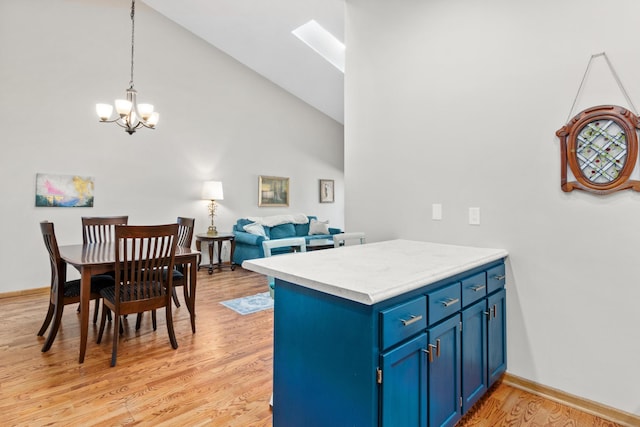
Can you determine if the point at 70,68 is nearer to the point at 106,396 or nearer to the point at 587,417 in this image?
the point at 106,396

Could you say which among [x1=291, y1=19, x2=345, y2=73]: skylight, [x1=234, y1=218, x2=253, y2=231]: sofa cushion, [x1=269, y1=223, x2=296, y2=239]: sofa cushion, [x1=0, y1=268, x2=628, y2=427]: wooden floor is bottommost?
[x1=0, y1=268, x2=628, y2=427]: wooden floor

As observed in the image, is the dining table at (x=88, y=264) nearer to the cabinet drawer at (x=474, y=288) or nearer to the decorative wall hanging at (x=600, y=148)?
the cabinet drawer at (x=474, y=288)

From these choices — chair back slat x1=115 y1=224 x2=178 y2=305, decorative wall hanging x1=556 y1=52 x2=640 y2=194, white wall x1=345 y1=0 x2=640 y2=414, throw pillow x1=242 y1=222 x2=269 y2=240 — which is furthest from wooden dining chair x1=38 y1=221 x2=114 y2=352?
decorative wall hanging x1=556 y1=52 x2=640 y2=194

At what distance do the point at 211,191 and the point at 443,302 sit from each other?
490 centimetres

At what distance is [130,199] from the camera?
16.7 feet

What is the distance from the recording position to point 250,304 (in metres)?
3.98

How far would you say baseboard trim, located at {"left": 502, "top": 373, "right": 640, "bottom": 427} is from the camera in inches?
71.3

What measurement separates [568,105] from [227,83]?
572 centimetres

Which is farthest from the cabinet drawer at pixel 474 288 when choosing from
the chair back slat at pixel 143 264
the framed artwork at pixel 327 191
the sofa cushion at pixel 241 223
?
the framed artwork at pixel 327 191

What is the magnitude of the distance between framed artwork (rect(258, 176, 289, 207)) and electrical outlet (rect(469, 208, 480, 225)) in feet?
16.5

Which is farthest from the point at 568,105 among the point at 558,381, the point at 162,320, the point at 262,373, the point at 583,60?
the point at 162,320

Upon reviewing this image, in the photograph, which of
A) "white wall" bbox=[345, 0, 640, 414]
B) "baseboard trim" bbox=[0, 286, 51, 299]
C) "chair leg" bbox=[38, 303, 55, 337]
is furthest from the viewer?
"baseboard trim" bbox=[0, 286, 51, 299]

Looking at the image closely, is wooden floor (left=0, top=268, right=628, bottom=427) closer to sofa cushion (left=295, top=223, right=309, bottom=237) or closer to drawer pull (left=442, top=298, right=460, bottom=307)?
drawer pull (left=442, top=298, right=460, bottom=307)

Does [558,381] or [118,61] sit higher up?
[118,61]
